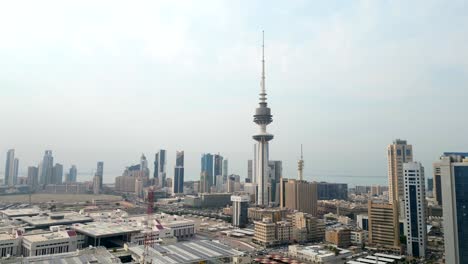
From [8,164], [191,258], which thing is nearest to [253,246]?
[191,258]

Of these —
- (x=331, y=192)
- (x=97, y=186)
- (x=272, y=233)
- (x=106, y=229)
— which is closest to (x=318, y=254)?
(x=272, y=233)

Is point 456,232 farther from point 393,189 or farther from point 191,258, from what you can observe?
point 393,189

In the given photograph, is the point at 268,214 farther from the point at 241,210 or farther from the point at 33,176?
the point at 33,176

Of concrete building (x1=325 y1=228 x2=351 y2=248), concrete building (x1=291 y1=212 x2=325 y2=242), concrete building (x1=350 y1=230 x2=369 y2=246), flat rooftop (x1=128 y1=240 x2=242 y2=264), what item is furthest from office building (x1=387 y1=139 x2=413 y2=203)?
flat rooftop (x1=128 y1=240 x2=242 y2=264)

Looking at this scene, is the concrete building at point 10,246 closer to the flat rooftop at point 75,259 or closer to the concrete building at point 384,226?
→ the flat rooftop at point 75,259

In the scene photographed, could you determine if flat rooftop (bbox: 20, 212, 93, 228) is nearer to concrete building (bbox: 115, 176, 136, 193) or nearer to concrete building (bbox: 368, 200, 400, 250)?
concrete building (bbox: 368, 200, 400, 250)

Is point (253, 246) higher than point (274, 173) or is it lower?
lower

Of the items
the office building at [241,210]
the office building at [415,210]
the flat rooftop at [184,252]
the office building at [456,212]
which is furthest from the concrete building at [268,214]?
the office building at [456,212]
